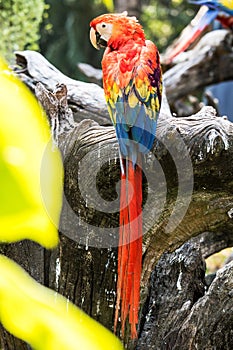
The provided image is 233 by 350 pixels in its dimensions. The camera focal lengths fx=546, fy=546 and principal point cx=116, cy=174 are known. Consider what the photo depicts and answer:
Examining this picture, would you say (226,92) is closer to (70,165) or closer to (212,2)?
(212,2)

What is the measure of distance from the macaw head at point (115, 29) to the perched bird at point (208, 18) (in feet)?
3.98

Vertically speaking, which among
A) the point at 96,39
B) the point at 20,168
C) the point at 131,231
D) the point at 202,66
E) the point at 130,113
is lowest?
the point at 202,66

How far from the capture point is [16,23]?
1.94m

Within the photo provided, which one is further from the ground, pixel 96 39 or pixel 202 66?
pixel 96 39

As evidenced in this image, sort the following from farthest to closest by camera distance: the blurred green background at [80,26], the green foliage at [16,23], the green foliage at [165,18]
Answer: the green foliage at [165,18], the blurred green background at [80,26], the green foliage at [16,23]

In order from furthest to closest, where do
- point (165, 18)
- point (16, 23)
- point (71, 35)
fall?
point (165, 18), point (71, 35), point (16, 23)

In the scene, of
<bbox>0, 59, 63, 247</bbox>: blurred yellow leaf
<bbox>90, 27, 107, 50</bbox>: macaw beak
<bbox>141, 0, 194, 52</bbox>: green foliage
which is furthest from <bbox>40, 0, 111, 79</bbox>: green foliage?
<bbox>0, 59, 63, 247</bbox>: blurred yellow leaf

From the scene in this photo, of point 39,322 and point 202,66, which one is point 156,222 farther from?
point 202,66

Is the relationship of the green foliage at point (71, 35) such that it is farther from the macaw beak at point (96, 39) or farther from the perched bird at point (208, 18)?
the macaw beak at point (96, 39)

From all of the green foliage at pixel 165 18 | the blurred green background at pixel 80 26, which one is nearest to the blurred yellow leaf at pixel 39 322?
the blurred green background at pixel 80 26

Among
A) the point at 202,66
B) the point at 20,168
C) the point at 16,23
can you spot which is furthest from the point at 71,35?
the point at 20,168

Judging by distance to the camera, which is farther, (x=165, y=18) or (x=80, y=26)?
(x=165, y=18)

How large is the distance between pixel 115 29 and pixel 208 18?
134 centimetres

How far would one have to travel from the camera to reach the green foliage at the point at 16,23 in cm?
192
